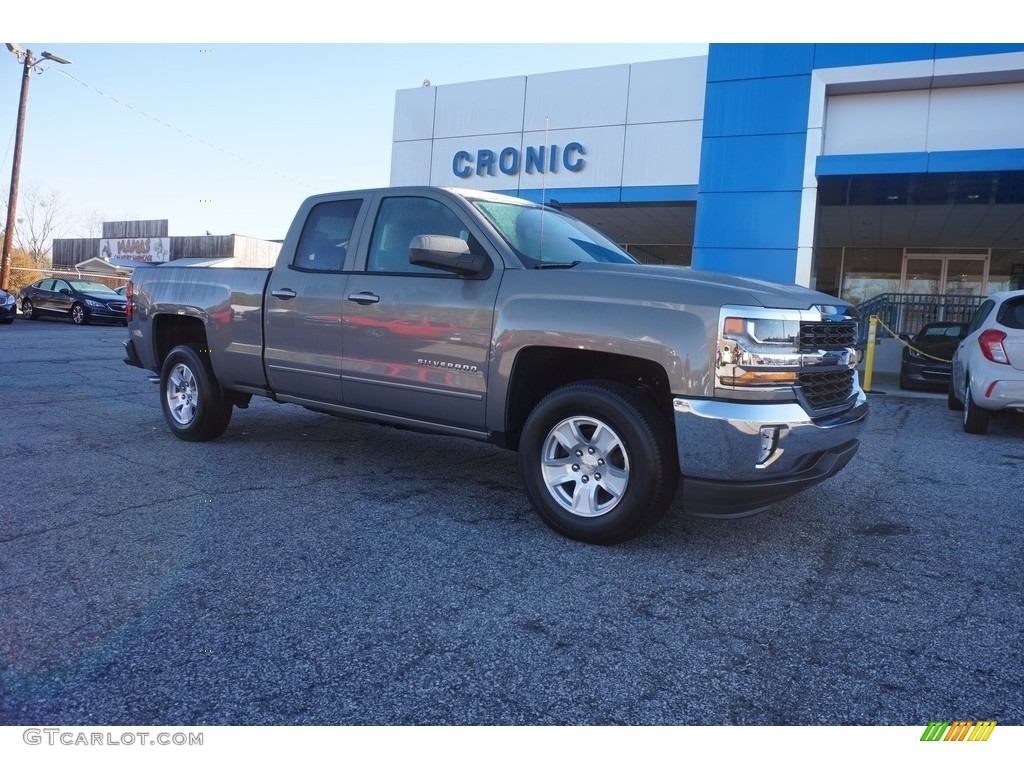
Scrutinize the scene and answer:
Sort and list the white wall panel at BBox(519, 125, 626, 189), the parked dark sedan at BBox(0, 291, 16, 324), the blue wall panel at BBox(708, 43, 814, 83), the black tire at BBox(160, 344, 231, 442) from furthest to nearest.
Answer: the parked dark sedan at BBox(0, 291, 16, 324)
the white wall panel at BBox(519, 125, 626, 189)
the blue wall panel at BBox(708, 43, 814, 83)
the black tire at BBox(160, 344, 231, 442)

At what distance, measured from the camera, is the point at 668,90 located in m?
16.9

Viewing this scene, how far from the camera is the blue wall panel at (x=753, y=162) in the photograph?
1491 centimetres

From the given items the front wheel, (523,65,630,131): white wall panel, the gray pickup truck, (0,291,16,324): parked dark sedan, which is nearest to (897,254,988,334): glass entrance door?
(523,65,630,131): white wall panel

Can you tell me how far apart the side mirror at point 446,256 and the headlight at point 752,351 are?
4.85ft

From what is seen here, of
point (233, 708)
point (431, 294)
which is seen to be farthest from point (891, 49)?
point (233, 708)

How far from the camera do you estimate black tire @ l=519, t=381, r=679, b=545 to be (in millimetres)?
3676

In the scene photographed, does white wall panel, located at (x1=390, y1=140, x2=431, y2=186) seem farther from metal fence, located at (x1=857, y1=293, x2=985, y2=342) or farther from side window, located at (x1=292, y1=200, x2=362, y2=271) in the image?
side window, located at (x1=292, y1=200, x2=362, y2=271)

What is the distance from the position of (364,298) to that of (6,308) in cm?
2011

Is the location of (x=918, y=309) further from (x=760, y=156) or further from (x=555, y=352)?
(x=555, y=352)

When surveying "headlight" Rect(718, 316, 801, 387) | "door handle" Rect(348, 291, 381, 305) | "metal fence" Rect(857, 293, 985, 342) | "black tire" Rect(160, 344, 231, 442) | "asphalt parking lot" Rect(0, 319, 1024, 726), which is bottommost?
"asphalt parking lot" Rect(0, 319, 1024, 726)

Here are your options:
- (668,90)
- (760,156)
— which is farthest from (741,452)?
(668,90)

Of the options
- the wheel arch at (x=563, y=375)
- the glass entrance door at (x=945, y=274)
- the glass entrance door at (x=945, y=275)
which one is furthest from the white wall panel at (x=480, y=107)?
the wheel arch at (x=563, y=375)

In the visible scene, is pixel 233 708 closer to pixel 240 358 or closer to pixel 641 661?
pixel 641 661

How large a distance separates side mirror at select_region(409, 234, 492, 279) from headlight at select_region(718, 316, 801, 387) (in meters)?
1.48
